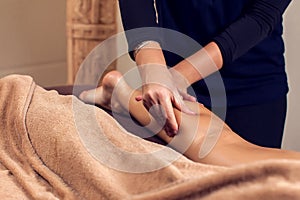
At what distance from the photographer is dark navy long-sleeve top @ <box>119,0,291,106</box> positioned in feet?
4.13

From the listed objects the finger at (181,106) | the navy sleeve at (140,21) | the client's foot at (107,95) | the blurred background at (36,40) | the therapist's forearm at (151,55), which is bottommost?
the blurred background at (36,40)

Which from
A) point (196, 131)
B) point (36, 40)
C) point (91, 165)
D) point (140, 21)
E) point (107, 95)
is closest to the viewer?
point (91, 165)

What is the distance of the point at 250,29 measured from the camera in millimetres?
1248

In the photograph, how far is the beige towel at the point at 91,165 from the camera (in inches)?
21.7

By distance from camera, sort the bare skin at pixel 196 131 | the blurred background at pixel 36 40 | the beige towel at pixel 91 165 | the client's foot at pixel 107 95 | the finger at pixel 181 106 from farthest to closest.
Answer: the blurred background at pixel 36 40
the client's foot at pixel 107 95
the finger at pixel 181 106
the bare skin at pixel 196 131
the beige towel at pixel 91 165

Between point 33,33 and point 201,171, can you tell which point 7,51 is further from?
point 201,171

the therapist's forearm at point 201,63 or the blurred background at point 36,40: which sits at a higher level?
the therapist's forearm at point 201,63

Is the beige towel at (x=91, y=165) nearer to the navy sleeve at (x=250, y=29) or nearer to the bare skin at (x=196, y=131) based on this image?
the bare skin at (x=196, y=131)

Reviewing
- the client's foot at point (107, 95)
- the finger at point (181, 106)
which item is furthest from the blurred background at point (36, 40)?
the finger at point (181, 106)

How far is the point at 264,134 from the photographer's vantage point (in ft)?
4.51

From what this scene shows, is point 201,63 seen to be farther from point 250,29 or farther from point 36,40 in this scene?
point 36,40

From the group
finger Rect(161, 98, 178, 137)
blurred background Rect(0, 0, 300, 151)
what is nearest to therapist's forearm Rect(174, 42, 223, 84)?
finger Rect(161, 98, 178, 137)

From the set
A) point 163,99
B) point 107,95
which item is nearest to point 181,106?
point 163,99

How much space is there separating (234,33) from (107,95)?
0.34 metres
